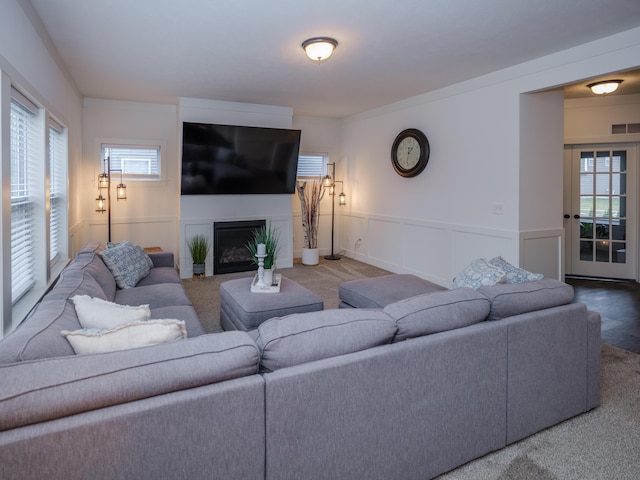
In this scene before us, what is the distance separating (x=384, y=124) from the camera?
6.30 meters

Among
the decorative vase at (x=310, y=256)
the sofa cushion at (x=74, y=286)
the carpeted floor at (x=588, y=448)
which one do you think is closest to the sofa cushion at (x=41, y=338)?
the sofa cushion at (x=74, y=286)

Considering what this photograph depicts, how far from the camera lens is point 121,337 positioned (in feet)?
4.89

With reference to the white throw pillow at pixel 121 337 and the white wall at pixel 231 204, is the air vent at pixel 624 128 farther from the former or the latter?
the white throw pillow at pixel 121 337

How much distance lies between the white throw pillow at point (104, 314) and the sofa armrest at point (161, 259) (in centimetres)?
271

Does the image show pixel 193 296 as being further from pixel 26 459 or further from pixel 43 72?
pixel 26 459

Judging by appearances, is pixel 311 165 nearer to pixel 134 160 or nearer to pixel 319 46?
pixel 134 160

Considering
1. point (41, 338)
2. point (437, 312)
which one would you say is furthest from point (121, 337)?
point (437, 312)

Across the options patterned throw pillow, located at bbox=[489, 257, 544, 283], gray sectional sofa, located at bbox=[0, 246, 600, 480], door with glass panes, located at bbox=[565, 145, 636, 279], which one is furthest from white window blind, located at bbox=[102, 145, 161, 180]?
door with glass panes, located at bbox=[565, 145, 636, 279]

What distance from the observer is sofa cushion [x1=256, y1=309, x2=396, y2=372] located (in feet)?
4.91

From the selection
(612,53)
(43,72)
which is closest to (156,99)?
(43,72)

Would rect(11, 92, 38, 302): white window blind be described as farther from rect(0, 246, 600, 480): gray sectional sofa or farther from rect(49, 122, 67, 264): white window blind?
rect(49, 122, 67, 264): white window blind

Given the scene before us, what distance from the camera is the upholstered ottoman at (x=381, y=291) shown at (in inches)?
128

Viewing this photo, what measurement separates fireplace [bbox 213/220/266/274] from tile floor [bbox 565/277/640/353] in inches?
173

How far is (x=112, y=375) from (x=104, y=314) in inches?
27.5
